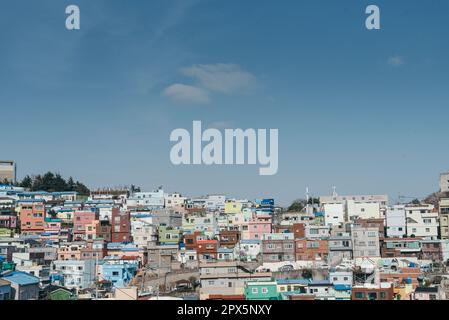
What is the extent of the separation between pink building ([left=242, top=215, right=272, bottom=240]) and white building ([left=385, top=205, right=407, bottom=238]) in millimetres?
2852

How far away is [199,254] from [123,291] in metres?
4.24

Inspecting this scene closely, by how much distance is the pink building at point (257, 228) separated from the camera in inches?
542

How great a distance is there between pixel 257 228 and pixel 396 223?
11.0ft

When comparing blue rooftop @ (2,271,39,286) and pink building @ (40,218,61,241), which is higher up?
pink building @ (40,218,61,241)

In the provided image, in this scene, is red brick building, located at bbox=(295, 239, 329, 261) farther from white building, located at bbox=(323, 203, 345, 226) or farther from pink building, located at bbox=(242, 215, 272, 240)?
white building, located at bbox=(323, 203, 345, 226)

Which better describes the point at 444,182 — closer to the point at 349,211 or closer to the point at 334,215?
the point at 349,211

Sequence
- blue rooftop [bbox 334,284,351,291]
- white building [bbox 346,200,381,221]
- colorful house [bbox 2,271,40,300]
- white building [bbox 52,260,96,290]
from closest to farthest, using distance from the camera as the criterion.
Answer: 1. colorful house [bbox 2,271,40,300]
2. blue rooftop [bbox 334,284,351,291]
3. white building [bbox 52,260,96,290]
4. white building [bbox 346,200,381,221]

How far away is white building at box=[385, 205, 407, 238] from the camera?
13.4 metres

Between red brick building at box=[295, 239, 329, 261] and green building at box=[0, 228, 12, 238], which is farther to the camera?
green building at box=[0, 228, 12, 238]

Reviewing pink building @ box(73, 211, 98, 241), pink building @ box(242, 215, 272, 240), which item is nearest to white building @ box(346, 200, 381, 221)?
pink building @ box(242, 215, 272, 240)

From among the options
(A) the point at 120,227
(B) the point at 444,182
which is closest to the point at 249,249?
(A) the point at 120,227

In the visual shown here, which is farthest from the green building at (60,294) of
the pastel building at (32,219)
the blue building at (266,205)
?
the blue building at (266,205)

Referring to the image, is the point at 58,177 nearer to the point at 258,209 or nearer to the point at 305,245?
the point at 258,209

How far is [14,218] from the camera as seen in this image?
14.5 metres
